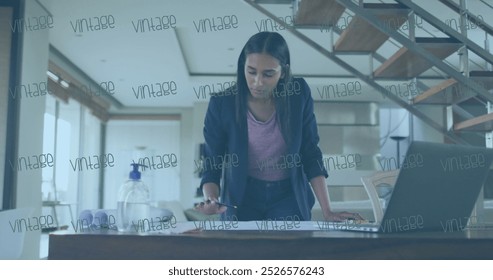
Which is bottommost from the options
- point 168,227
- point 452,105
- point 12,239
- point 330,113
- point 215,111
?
point 12,239

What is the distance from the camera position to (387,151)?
31.9 feet

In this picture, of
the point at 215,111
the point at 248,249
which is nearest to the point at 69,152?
the point at 215,111

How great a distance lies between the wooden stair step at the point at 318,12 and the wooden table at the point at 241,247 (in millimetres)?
3082

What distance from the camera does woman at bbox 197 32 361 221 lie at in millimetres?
1595

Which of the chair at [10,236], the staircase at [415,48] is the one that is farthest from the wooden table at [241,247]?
the staircase at [415,48]

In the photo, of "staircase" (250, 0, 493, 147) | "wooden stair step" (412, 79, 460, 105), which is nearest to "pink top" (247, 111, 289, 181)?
"staircase" (250, 0, 493, 147)

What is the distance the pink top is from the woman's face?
0.31 feet

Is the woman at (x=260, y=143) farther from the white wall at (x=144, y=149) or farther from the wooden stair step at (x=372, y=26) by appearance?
the white wall at (x=144, y=149)

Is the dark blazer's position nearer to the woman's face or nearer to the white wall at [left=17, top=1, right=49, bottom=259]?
the woman's face

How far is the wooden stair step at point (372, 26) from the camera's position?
367 cm

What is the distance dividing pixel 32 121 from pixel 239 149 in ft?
13.1

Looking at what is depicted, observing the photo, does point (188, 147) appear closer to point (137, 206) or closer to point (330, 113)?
point (330, 113)

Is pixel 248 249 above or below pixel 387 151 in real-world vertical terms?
below
